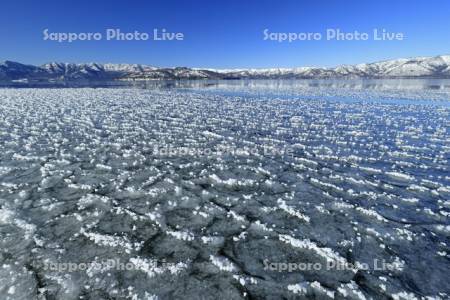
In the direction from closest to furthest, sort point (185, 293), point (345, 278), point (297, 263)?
point (185, 293) → point (345, 278) → point (297, 263)

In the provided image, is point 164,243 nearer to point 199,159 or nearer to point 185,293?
point 185,293

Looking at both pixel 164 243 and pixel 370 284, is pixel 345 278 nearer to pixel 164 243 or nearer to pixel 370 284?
pixel 370 284

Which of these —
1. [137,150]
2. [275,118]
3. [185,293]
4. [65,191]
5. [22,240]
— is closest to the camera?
[185,293]

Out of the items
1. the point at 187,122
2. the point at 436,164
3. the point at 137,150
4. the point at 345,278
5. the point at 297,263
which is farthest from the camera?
the point at 187,122

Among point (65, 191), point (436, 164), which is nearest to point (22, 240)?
point (65, 191)

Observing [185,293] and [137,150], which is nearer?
[185,293]

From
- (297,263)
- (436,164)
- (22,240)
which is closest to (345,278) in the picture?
(297,263)
